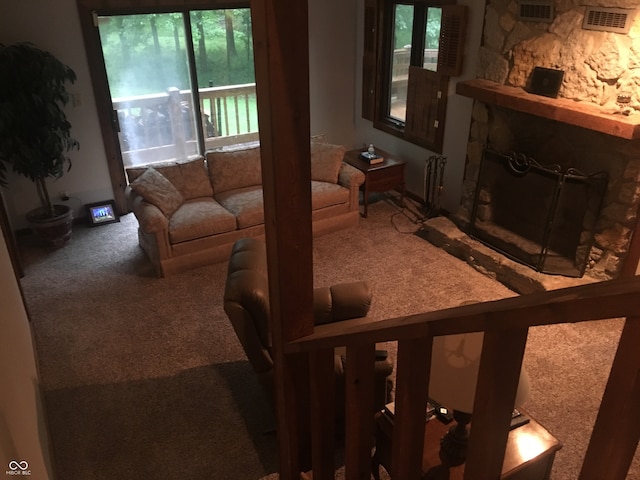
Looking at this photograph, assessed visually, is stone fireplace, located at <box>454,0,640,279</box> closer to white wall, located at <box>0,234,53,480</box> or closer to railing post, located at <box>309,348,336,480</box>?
railing post, located at <box>309,348,336,480</box>

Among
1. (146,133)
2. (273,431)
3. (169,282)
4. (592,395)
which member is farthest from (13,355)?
(146,133)

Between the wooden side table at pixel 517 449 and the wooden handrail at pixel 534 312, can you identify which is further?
the wooden side table at pixel 517 449

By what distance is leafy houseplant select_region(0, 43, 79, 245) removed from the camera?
4281 mm

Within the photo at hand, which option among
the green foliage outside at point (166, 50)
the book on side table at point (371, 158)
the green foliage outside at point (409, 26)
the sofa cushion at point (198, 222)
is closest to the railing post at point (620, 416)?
the sofa cushion at point (198, 222)

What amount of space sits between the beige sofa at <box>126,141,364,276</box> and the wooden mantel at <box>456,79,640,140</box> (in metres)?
1.36

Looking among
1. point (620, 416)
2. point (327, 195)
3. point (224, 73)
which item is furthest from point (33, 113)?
point (620, 416)

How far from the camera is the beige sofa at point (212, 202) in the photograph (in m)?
4.38

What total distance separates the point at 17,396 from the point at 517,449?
203 cm

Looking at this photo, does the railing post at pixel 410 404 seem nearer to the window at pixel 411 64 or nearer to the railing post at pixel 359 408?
the railing post at pixel 359 408

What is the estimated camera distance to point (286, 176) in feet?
4.84

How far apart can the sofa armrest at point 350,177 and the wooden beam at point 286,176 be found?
11.1 ft

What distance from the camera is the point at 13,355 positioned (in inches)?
93.3

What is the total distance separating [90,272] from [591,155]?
13.7ft

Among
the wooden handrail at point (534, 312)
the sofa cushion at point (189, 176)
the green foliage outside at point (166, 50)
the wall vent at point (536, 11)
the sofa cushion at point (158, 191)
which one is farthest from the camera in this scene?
the green foliage outside at point (166, 50)
